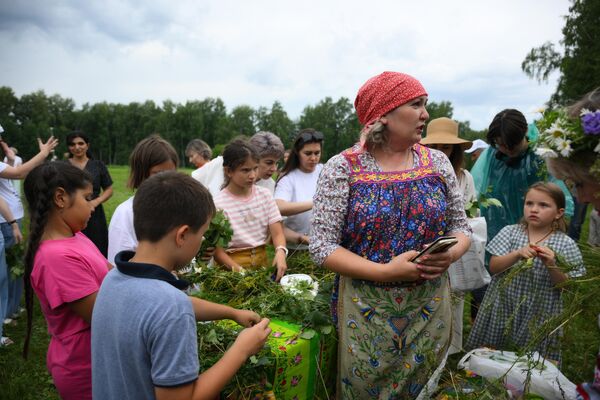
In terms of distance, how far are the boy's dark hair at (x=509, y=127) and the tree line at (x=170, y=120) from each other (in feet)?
212

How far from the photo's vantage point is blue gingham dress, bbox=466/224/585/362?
11.0 ft

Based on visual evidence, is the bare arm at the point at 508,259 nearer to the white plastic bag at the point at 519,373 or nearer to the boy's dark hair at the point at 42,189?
the white plastic bag at the point at 519,373

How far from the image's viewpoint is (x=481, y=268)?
12.2ft

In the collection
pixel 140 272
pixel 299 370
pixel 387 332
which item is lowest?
pixel 299 370

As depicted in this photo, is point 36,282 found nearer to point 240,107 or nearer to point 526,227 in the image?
point 526,227

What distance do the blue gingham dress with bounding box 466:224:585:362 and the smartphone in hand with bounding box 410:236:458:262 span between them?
1.45 m

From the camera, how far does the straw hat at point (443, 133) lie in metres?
4.05

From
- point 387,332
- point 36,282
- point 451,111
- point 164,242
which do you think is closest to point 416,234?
point 387,332

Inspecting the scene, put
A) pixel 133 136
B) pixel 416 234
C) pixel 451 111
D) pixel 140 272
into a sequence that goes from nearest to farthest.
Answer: pixel 140 272
pixel 416 234
pixel 451 111
pixel 133 136

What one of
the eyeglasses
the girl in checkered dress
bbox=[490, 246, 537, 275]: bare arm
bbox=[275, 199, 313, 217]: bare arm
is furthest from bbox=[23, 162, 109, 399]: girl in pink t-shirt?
bbox=[490, 246, 537, 275]: bare arm

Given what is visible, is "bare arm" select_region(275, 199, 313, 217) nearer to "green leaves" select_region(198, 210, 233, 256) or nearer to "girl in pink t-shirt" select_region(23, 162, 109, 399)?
"green leaves" select_region(198, 210, 233, 256)

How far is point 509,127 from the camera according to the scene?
4.08 m

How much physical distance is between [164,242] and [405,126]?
1.38 m

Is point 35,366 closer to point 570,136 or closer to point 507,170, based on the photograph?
point 570,136
